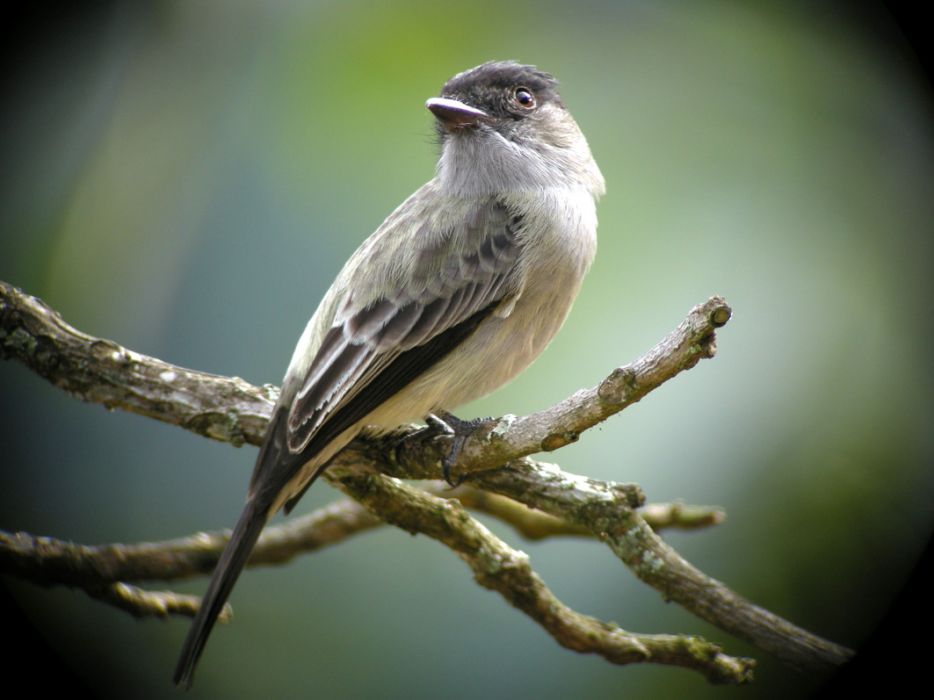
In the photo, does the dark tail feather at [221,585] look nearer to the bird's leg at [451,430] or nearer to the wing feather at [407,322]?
the wing feather at [407,322]

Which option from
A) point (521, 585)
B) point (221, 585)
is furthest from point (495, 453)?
point (221, 585)

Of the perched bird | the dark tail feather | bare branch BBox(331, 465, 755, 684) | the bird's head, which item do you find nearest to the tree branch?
bare branch BBox(331, 465, 755, 684)

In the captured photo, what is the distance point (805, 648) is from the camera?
1546 mm

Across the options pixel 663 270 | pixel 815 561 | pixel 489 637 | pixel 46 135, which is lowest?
pixel 489 637

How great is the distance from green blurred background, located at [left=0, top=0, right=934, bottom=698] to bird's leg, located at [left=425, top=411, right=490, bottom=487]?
0.26m

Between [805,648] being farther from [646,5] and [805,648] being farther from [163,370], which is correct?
[163,370]

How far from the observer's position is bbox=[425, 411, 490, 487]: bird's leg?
1.89 m

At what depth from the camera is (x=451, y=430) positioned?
6.73 feet

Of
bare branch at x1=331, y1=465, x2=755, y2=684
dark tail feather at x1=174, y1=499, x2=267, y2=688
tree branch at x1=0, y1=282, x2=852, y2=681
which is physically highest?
tree branch at x1=0, y1=282, x2=852, y2=681

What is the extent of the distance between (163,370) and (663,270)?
1130mm

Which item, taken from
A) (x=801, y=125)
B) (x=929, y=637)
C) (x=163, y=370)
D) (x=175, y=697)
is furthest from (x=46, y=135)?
(x=929, y=637)

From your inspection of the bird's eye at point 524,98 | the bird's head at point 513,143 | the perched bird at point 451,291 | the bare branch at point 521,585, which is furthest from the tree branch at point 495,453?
the bird's eye at point 524,98

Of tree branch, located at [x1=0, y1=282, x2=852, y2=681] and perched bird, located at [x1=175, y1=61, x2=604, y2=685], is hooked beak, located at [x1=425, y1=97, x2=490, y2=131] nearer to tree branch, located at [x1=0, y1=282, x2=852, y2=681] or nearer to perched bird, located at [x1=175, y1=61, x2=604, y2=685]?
perched bird, located at [x1=175, y1=61, x2=604, y2=685]

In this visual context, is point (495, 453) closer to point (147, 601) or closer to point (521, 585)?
point (521, 585)
